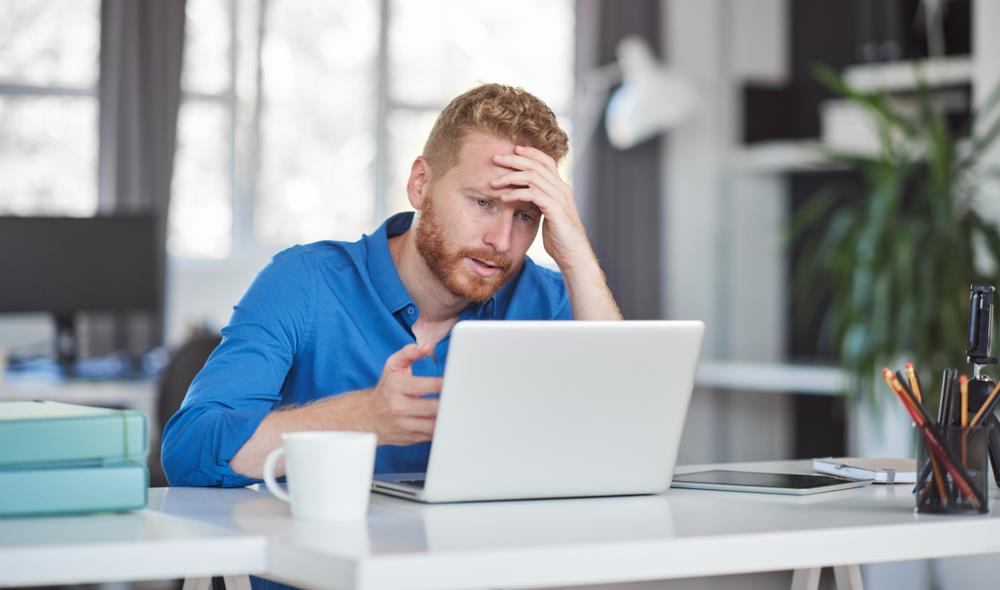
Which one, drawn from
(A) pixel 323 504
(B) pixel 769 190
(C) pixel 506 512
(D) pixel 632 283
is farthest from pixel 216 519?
(B) pixel 769 190

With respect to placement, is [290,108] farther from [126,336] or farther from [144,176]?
[126,336]

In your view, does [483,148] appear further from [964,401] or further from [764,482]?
[964,401]

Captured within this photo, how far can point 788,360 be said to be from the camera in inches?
202

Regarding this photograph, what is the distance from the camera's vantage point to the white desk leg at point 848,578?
145 cm

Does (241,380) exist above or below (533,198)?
below

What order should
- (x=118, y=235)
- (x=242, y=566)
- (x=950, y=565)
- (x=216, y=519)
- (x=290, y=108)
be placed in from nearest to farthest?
(x=242, y=566) → (x=216, y=519) → (x=950, y=565) → (x=118, y=235) → (x=290, y=108)

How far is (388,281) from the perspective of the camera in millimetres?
1787

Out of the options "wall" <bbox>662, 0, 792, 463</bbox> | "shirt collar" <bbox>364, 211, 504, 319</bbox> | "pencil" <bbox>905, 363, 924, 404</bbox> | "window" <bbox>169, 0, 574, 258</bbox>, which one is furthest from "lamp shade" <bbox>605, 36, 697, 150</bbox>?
"pencil" <bbox>905, 363, 924, 404</bbox>

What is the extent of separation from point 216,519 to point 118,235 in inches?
127

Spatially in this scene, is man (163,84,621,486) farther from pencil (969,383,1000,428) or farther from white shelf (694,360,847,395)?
white shelf (694,360,847,395)

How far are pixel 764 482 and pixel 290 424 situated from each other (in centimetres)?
52

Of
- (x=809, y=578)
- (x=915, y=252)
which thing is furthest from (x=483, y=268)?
(x=915, y=252)

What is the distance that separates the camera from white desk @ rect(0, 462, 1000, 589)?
0.95 m

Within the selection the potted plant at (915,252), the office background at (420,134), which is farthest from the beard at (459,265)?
the office background at (420,134)
